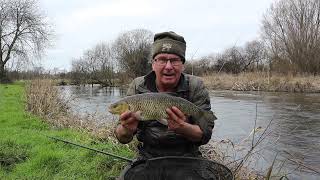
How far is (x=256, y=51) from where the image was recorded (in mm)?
59375

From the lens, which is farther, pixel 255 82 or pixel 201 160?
pixel 255 82

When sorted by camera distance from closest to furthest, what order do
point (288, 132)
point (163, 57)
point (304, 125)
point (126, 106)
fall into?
point (126, 106)
point (163, 57)
point (288, 132)
point (304, 125)

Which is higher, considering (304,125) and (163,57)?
(163,57)

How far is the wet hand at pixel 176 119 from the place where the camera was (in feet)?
9.70

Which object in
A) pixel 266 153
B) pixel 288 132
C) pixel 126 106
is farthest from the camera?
pixel 288 132

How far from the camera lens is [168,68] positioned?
332cm

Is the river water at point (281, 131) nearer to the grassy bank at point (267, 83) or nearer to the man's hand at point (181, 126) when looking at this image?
the man's hand at point (181, 126)

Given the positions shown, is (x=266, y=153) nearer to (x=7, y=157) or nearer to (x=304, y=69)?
(x=7, y=157)

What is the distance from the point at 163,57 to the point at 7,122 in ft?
23.1

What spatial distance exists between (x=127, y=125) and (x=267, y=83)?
2420cm

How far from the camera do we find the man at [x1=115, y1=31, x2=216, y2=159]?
3250mm

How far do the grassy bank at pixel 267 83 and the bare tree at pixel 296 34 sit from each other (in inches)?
176

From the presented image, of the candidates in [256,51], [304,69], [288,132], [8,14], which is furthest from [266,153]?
[256,51]

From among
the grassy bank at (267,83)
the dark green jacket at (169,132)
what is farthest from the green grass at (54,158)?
the grassy bank at (267,83)
